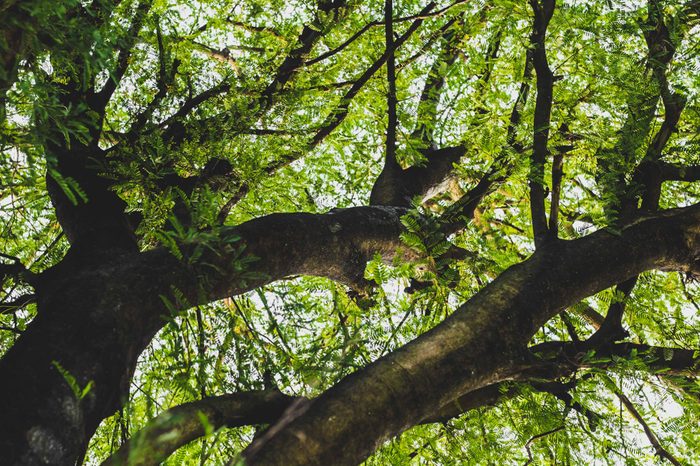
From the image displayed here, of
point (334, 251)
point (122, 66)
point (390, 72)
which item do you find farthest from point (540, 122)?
point (122, 66)

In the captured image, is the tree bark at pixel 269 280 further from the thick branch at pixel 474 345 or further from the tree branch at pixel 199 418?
the tree branch at pixel 199 418

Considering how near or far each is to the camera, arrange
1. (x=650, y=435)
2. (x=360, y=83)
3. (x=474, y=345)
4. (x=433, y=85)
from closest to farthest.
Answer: (x=474, y=345) < (x=650, y=435) < (x=360, y=83) < (x=433, y=85)

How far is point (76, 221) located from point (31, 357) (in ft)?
4.15

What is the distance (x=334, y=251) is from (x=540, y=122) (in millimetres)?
1346

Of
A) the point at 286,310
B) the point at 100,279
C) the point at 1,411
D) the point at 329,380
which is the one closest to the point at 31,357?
the point at 1,411

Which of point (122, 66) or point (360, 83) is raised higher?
point (122, 66)

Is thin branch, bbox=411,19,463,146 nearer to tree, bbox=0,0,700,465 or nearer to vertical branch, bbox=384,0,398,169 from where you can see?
tree, bbox=0,0,700,465

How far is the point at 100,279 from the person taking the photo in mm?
2389

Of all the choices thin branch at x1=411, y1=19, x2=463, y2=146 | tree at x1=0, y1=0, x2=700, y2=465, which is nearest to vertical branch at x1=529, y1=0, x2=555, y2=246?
tree at x1=0, y1=0, x2=700, y2=465

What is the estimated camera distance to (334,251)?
336cm

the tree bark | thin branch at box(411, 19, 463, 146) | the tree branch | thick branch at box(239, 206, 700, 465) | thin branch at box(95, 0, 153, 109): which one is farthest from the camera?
thin branch at box(411, 19, 463, 146)

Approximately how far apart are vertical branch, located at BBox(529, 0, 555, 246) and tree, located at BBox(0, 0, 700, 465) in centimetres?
1

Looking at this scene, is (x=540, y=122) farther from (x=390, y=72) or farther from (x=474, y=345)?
(x=474, y=345)

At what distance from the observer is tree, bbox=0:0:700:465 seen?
6.74 feet
